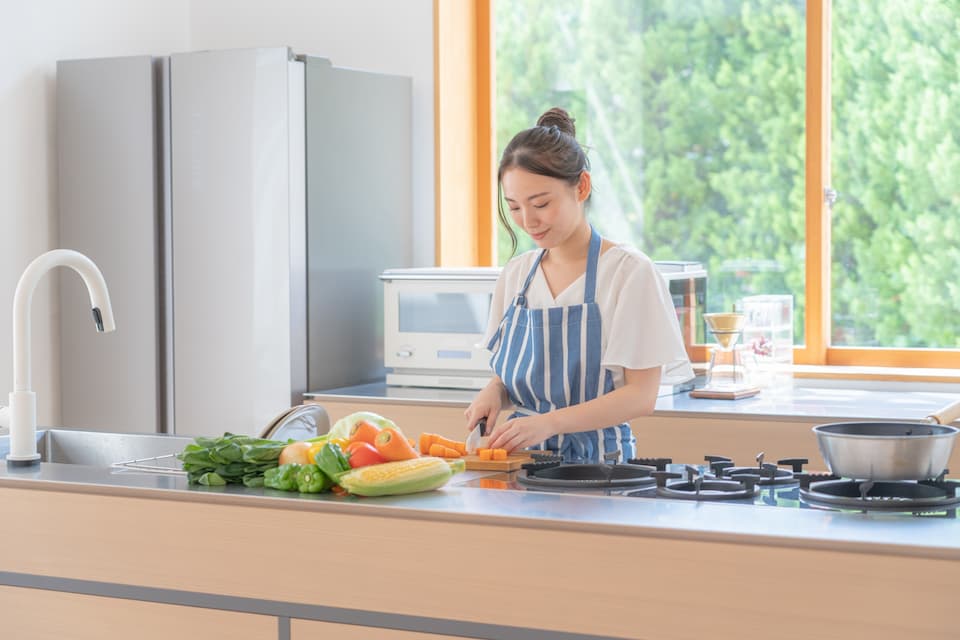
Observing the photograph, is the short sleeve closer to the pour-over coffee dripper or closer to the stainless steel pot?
the stainless steel pot

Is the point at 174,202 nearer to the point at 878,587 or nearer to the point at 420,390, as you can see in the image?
the point at 420,390

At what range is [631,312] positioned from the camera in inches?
88.3

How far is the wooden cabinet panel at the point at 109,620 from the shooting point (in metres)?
1.83

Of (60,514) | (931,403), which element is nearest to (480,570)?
(60,514)

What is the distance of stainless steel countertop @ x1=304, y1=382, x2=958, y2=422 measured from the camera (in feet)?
10.1

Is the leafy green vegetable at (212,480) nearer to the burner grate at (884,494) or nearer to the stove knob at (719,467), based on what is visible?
the stove knob at (719,467)

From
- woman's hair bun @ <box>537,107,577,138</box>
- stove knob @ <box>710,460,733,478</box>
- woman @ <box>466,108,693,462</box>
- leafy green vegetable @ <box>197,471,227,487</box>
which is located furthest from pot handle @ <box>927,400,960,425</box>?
leafy green vegetable @ <box>197,471,227,487</box>

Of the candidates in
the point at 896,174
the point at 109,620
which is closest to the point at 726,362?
the point at 896,174

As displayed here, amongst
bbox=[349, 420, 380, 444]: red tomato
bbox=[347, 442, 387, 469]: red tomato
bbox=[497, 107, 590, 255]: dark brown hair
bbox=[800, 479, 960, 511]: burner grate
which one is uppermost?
bbox=[497, 107, 590, 255]: dark brown hair

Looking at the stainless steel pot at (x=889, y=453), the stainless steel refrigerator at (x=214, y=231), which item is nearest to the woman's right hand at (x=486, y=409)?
the stainless steel pot at (x=889, y=453)

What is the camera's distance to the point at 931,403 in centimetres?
326

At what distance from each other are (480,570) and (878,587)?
20.4 inches

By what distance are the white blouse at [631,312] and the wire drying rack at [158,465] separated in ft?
2.49

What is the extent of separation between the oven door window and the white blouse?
4.44 feet
